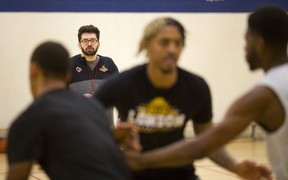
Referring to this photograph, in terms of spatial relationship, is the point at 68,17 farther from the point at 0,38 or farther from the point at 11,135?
the point at 11,135

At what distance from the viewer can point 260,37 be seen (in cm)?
307

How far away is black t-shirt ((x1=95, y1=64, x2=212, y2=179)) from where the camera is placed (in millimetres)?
3646

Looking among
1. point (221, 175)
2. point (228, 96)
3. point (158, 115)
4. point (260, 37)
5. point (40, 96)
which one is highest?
point (260, 37)

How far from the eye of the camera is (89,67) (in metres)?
6.89

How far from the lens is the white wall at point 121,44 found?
9.79 m

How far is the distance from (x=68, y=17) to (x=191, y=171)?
670 cm

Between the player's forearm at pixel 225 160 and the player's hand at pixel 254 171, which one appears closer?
the player's hand at pixel 254 171

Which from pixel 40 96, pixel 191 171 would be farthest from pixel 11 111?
pixel 40 96

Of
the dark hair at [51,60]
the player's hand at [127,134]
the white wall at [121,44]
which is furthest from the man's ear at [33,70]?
the white wall at [121,44]

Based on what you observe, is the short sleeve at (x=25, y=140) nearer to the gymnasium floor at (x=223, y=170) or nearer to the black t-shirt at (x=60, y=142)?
the black t-shirt at (x=60, y=142)

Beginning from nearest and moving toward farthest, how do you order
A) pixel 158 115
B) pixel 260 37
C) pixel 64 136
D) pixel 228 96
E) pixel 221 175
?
pixel 64 136 → pixel 260 37 → pixel 158 115 → pixel 221 175 → pixel 228 96

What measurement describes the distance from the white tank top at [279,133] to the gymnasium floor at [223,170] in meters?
4.33

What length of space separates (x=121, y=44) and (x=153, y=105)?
22.0 ft

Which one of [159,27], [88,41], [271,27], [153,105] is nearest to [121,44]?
[88,41]
